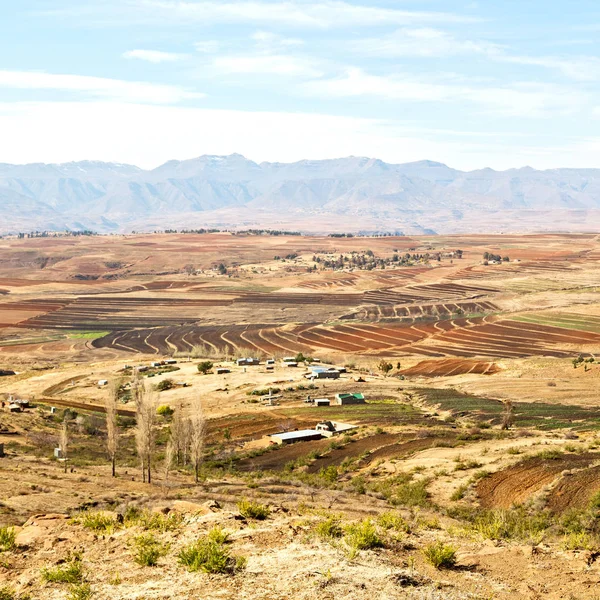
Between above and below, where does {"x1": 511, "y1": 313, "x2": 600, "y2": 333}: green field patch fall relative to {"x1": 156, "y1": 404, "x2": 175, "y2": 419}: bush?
above

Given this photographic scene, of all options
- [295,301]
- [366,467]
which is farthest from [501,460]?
[295,301]

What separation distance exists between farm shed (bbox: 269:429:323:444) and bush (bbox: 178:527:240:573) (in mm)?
34939

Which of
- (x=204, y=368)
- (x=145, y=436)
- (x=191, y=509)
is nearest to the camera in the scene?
(x=191, y=509)

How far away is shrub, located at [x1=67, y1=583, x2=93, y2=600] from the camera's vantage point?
45.8ft

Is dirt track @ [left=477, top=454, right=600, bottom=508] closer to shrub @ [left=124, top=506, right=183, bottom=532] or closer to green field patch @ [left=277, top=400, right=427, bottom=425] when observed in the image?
shrub @ [left=124, top=506, right=183, bottom=532]

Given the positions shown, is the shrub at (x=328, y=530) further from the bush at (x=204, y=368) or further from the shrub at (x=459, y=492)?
the bush at (x=204, y=368)

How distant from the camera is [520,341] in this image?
12069cm

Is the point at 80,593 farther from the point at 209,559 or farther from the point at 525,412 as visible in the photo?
the point at 525,412

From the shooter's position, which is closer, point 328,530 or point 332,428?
point 328,530

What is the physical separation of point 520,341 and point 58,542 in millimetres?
112530

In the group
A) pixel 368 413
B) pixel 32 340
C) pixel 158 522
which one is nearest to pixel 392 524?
pixel 158 522

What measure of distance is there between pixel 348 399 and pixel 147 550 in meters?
53.1

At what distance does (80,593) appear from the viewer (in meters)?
14.0

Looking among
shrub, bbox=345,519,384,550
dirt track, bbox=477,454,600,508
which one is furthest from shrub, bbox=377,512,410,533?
dirt track, bbox=477,454,600,508
